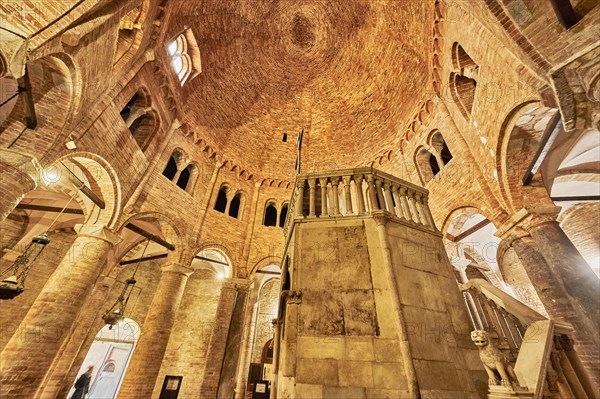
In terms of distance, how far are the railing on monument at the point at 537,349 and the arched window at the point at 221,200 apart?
426 inches

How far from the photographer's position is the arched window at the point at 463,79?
25.9 feet

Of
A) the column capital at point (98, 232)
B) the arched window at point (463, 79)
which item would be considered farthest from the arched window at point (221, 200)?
the arched window at point (463, 79)

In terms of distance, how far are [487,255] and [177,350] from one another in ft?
46.3

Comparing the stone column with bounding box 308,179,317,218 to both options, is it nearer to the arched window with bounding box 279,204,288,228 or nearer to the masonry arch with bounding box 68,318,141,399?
the arched window with bounding box 279,204,288,228

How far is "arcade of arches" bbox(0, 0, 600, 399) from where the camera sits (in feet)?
11.0

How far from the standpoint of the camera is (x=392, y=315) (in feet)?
10.3

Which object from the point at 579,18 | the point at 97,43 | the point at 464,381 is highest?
the point at 97,43

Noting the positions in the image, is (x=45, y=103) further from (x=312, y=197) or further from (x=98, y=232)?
(x=312, y=197)

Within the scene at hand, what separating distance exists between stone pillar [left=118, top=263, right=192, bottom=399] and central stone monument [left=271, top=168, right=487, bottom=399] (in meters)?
6.06

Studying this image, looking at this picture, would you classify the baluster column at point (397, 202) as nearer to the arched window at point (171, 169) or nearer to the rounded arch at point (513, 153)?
the rounded arch at point (513, 153)

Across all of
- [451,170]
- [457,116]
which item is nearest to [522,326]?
[451,170]

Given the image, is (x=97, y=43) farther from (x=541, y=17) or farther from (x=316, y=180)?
(x=541, y=17)

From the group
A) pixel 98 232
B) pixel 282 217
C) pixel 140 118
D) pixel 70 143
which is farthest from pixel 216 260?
pixel 70 143

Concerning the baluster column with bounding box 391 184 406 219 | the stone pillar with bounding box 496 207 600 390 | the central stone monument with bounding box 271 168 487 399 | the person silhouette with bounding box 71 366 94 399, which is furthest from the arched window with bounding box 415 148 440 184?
the person silhouette with bounding box 71 366 94 399
